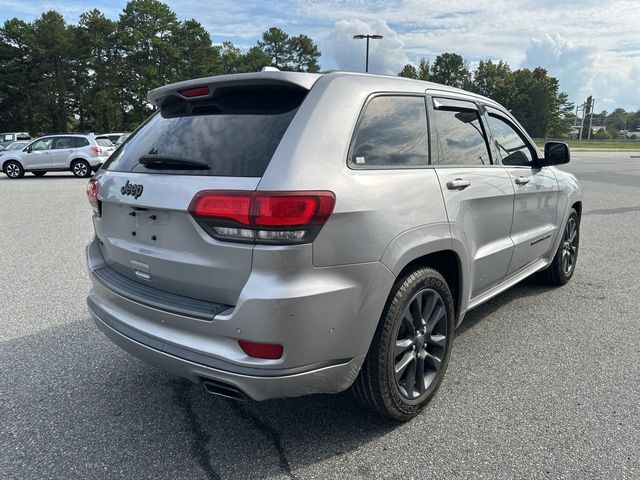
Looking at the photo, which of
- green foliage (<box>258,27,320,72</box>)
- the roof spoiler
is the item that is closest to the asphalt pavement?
the roof spoiler

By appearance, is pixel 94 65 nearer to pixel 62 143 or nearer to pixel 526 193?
pixel 62 143

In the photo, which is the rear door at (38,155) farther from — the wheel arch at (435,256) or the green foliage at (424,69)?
the green foliage at (424,69)

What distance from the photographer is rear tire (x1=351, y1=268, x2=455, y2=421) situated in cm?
246

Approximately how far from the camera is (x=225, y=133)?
94.2 inches

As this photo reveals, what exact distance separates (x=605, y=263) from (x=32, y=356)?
239 inches

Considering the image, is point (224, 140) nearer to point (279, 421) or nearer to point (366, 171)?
point (366, 171)

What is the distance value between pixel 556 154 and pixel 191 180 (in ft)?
11.0

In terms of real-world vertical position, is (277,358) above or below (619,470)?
above

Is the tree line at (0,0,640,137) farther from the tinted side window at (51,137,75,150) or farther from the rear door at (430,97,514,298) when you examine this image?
the rear door at (430,97,514,298)

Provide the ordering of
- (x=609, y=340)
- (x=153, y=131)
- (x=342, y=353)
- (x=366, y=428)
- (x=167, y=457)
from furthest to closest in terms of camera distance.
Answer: (x=609, y=340) → (x=153, y=131) → (x=366, y=428) → (x=167, y=457) → (x=342, y=353)

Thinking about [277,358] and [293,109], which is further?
[293,109]

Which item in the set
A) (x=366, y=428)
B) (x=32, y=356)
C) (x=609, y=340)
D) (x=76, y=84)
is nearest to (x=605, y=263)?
(x=609, y=340)

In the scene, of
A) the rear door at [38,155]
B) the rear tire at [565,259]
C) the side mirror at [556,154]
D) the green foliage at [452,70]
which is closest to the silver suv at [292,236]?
the side mirror at [556,154]

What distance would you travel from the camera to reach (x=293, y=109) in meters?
2.31
